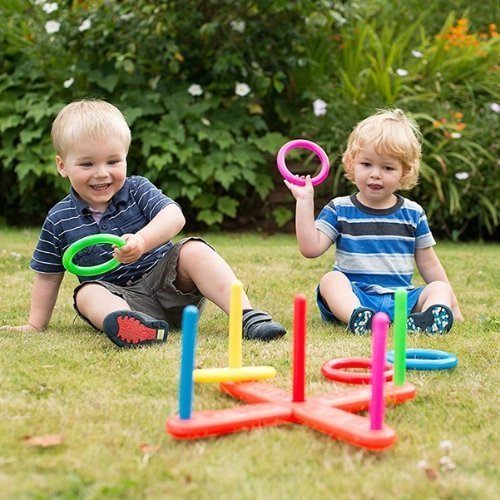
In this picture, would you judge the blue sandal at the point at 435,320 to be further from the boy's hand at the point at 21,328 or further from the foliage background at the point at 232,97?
the foliage background at the point at 232,97

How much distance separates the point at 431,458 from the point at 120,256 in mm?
1457

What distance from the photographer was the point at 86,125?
10.6 ft

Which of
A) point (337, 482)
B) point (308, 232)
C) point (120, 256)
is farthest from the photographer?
point (308, 232)

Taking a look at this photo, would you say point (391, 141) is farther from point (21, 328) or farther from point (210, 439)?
point (210, 439)

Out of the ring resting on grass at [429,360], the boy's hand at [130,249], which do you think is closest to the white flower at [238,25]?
the boy's hand at [130,249]

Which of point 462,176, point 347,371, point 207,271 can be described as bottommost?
point 462,176

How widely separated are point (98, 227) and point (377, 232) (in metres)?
1.22

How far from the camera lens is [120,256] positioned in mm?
2982

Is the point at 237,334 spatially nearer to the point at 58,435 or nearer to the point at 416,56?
the point at 58,435

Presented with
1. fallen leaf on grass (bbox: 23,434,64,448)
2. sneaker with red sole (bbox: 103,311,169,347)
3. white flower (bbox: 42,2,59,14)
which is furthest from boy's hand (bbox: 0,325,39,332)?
white flower (bbox: 42,2,59,14)

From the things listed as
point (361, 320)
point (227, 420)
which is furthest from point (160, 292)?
point (227, 420)

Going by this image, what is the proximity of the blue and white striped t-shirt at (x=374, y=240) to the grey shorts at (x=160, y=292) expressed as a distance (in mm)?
720

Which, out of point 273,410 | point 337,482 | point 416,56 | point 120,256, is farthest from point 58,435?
point 416,56

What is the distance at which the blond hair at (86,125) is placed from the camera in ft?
10.6
